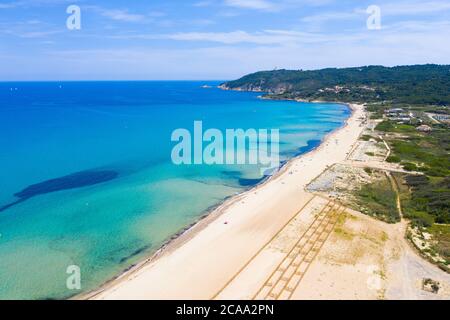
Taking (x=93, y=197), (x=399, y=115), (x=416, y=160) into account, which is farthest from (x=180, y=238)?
(x=399, y=115)

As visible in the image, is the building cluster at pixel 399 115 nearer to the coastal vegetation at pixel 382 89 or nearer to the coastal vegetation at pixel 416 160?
the coastal vegetation at pixel 416 160

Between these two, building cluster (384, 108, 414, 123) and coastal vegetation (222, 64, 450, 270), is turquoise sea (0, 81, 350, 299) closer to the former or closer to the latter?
coastal vegetation (222, 64, 450, 270)

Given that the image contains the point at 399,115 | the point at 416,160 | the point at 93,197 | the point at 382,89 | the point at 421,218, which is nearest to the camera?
the point at 421,218

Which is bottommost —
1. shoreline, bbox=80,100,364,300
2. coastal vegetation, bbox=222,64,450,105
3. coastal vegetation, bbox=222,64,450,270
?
shoreline, bbox=80,100,364,300

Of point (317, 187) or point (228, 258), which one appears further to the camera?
point (317, 187)

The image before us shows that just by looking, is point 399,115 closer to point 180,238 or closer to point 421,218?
point 421,218

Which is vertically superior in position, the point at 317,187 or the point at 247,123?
the point at 247,123

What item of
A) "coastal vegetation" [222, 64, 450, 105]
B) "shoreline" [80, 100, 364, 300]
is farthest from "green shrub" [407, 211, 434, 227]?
"coastal vegetation" [222, 64, 450, 105]

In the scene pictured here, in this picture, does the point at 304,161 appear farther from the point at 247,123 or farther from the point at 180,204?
the point at 247,123

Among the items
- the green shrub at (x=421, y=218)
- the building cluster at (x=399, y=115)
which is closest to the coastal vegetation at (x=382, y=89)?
the building cluster at (x=399, y=115)
